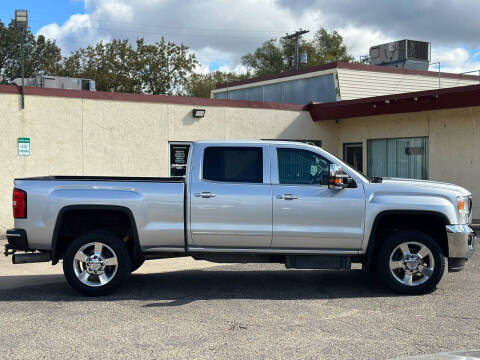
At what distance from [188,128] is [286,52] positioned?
43.6 meters

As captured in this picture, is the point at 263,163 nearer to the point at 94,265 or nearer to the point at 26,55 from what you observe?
the point at 94,265

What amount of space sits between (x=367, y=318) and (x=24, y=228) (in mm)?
4371

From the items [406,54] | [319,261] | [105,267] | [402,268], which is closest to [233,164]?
[319,261]

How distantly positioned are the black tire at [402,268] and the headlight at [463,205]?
0.52m

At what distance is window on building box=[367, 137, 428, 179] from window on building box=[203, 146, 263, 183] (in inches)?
431

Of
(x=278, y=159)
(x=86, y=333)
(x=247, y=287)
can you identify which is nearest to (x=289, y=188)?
(x=278, y=159)

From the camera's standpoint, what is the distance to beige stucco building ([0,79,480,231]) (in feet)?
48.3

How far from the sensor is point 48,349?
5695 mm

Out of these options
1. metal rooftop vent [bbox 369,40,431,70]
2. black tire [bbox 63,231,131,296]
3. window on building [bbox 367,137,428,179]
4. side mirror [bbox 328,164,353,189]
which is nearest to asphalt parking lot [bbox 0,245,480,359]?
black tire [bbox 63,231,131,296]

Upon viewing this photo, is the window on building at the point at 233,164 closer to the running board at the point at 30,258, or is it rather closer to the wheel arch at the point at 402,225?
the wheel arch at the point at 402,225

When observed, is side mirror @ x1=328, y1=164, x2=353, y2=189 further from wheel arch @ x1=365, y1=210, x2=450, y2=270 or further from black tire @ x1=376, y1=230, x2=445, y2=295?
black tire @ x1=376, y1=230, x2=445, y2=295

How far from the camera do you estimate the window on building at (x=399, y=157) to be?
18016 millimetres

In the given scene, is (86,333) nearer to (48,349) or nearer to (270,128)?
(48,349)

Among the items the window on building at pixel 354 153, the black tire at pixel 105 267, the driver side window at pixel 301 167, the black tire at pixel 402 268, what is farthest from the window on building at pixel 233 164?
the window on building at pixel 354 153
